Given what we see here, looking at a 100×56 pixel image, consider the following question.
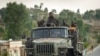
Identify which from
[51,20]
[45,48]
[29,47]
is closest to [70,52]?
[45,48]

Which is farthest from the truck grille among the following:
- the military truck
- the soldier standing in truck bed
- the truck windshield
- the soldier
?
the soldier standing in truck bed

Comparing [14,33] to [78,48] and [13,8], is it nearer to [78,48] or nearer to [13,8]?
[13,8]

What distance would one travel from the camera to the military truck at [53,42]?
85.1 feet

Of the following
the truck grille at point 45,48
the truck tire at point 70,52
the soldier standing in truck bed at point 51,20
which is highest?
the soldier standing in truck bed at point 51,20

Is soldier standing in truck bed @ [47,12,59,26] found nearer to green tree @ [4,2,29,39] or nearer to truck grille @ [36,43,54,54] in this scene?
truck grille @ [36,43,54,54]

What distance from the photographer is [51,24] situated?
29.0 m

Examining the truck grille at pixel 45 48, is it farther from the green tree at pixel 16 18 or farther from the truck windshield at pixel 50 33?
the green tree at pixel 16 18

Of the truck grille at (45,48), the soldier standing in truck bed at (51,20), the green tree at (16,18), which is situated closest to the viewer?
the truck grille at (45,48)

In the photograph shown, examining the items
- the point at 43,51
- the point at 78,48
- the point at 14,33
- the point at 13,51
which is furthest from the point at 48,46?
the point at 14,33

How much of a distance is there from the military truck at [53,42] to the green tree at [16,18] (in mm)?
51210

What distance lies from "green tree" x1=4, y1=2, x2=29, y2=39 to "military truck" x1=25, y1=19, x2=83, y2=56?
51.2 meters

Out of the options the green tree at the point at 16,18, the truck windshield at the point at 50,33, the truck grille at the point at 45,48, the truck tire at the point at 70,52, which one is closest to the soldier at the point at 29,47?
the truck windshield at the point at 50,33

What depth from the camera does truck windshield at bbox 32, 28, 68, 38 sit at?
2672 cm

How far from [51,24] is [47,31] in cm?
209
